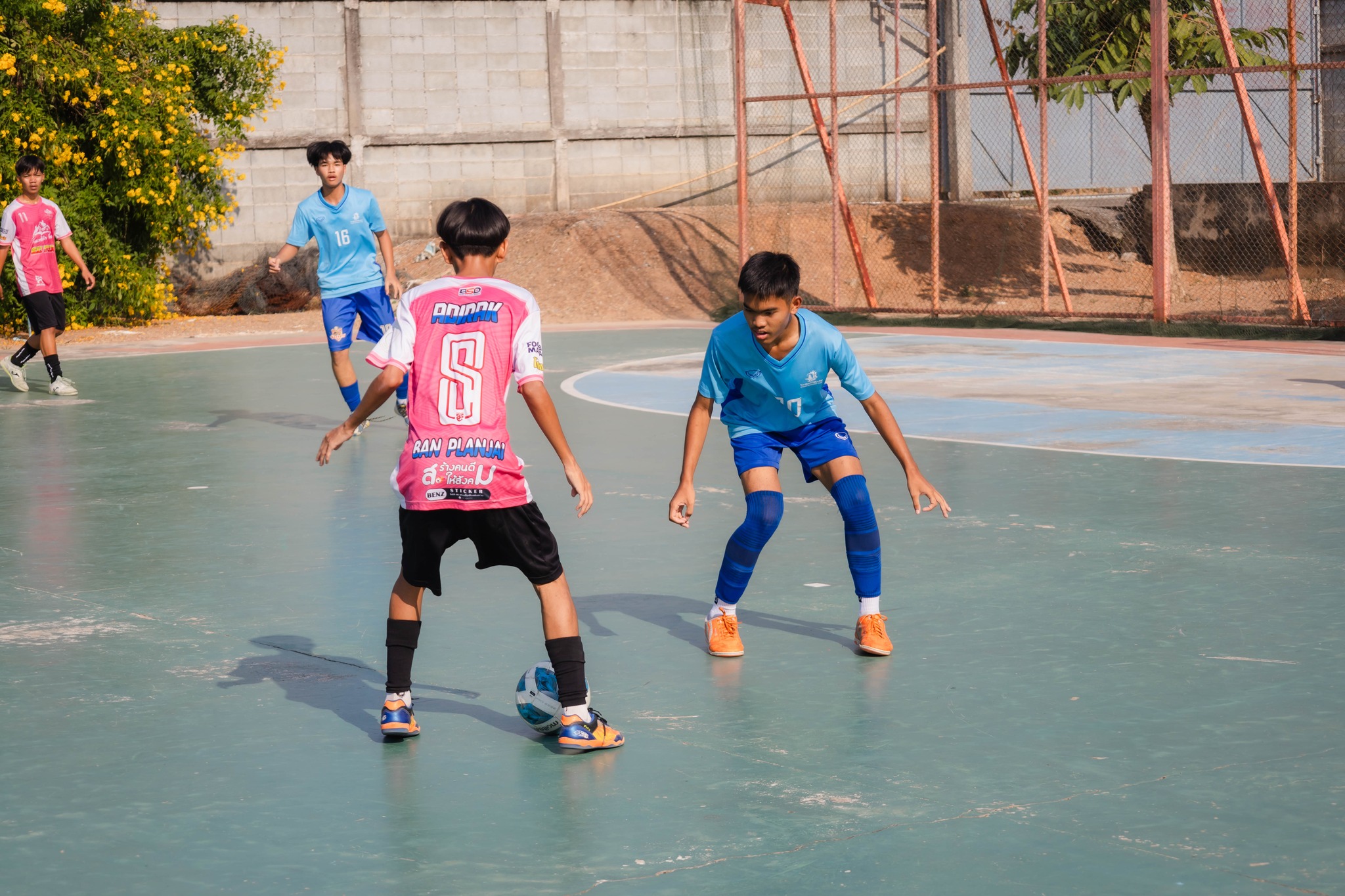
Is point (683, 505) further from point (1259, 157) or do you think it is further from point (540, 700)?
point (1259, 157)

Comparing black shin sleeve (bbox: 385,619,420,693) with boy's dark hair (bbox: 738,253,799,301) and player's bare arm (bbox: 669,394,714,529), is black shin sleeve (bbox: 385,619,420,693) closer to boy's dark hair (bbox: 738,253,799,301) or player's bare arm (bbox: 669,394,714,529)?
player's bare arm (bbox: 669,394,714,529)

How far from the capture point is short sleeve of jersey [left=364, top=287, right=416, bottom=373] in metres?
4.73

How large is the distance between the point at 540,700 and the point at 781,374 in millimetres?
1558

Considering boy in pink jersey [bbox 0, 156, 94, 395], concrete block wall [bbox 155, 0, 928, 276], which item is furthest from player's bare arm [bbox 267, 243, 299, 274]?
concrete block wall [bbox 155, 0, 928, 276]

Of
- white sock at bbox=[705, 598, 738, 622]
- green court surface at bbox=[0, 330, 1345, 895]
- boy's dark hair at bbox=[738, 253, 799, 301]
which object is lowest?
green court surface at bbox=[0, 330, 1345, 895]

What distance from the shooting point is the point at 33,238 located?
1430 cm

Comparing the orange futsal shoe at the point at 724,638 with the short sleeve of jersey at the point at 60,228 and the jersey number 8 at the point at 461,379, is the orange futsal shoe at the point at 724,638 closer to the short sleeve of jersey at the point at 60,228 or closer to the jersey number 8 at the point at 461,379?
the jersey number 8 at the point at 461,379

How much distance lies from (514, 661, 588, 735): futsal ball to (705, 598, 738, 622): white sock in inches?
41.1

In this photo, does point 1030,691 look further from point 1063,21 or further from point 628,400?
point 1063,21

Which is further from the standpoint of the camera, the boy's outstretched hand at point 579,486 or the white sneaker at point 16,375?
the white sneaker at point 16,375

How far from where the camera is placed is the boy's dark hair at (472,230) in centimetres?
478

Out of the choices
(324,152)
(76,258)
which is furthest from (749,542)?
(76,258)

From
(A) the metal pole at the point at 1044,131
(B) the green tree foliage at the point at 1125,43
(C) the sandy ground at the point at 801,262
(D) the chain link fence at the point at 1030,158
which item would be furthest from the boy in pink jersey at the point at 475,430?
(C) the sandy ground at the point at 801,262

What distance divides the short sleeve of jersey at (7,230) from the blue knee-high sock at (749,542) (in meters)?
10.3
